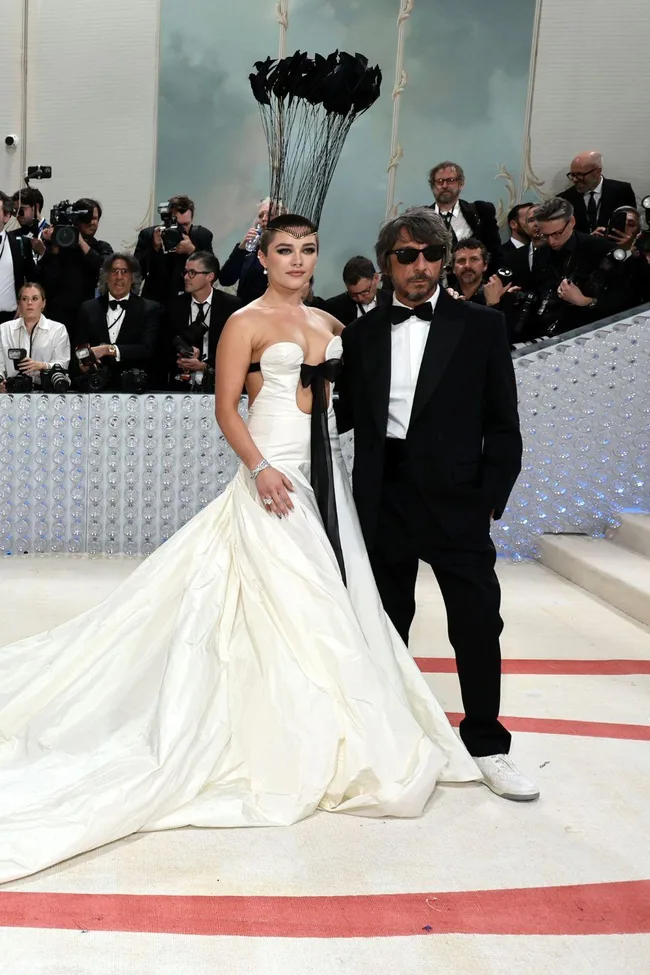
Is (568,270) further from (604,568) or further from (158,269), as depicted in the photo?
(158,269)

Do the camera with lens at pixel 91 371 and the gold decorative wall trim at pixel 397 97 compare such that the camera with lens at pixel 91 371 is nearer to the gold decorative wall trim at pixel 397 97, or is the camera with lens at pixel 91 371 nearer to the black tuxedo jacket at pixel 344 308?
the black tuxedo jacket at pixel 344 308

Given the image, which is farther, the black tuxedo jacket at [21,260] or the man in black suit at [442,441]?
the black tuxedo jacket at [21,260]

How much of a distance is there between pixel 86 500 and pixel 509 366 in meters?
3.34

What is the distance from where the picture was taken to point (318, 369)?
9.60 feet

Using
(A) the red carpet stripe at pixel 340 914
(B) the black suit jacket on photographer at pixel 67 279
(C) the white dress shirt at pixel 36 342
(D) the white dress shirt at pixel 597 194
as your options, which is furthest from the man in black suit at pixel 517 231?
(A) the red carpet stripe at pixel 340 914

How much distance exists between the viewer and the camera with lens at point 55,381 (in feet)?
18.6

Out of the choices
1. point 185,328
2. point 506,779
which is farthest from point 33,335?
point 506,779

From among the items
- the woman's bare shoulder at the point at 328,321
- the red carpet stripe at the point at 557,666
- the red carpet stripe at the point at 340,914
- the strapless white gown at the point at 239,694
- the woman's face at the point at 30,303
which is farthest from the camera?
the woman's face at the point at 30,303

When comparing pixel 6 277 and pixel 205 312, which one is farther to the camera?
pixel 6 277

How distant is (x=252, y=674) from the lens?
281 centimetres

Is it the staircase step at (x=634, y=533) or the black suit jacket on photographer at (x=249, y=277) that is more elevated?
the black suit jacket on photographer at (x=249, y=277)

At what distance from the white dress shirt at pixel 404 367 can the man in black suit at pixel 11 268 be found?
405 cm

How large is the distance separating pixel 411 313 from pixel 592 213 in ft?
15.2

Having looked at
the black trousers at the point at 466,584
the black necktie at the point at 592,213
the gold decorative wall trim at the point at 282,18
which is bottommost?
the black trousers at the point at 466,584
